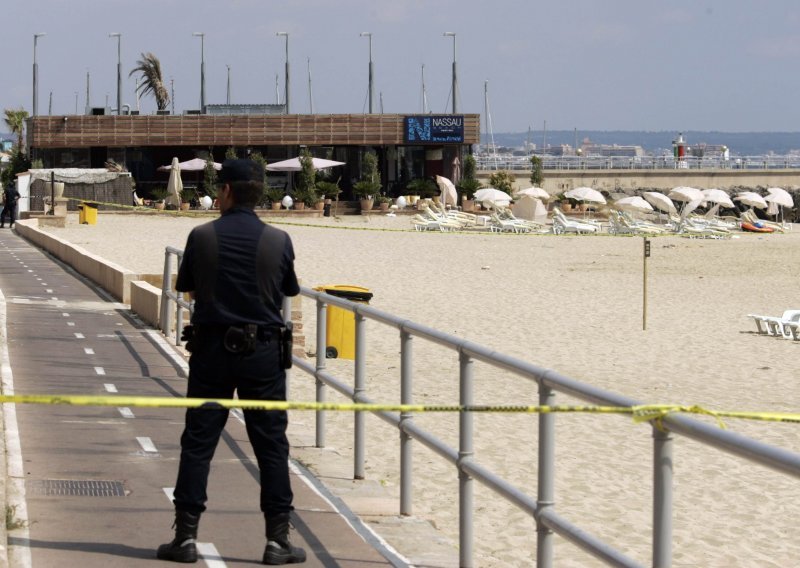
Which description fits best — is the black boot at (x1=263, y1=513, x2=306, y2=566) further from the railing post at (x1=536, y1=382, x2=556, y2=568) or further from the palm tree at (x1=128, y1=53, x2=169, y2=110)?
the palm tree at (x1=128, y1=53, x2=169, y2=110)

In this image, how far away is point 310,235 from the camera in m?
42.8

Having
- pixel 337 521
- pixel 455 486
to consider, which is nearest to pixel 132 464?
pixel 337 521

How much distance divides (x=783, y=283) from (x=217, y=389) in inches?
1057

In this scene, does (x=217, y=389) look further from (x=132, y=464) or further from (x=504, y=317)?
(x=504, y=317)

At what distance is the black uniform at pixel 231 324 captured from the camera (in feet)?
18.3

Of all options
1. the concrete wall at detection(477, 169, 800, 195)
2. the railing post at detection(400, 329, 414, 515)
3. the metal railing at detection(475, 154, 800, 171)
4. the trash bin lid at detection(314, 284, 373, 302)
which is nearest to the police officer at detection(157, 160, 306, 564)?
the railing post at detection(400, 329, 414, 515)

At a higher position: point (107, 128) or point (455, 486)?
point (107, 128)

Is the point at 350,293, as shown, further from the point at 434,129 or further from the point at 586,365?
the point at 434,129

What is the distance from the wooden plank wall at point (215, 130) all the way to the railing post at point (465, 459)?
198 ft

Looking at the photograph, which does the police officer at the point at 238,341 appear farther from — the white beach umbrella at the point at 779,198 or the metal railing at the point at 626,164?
the metal railing at the point at 626,164

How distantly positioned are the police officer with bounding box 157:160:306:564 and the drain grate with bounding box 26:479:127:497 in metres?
1.39

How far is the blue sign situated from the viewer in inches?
2694

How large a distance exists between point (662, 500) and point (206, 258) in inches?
92.3

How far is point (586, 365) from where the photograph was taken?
54.7 ft
